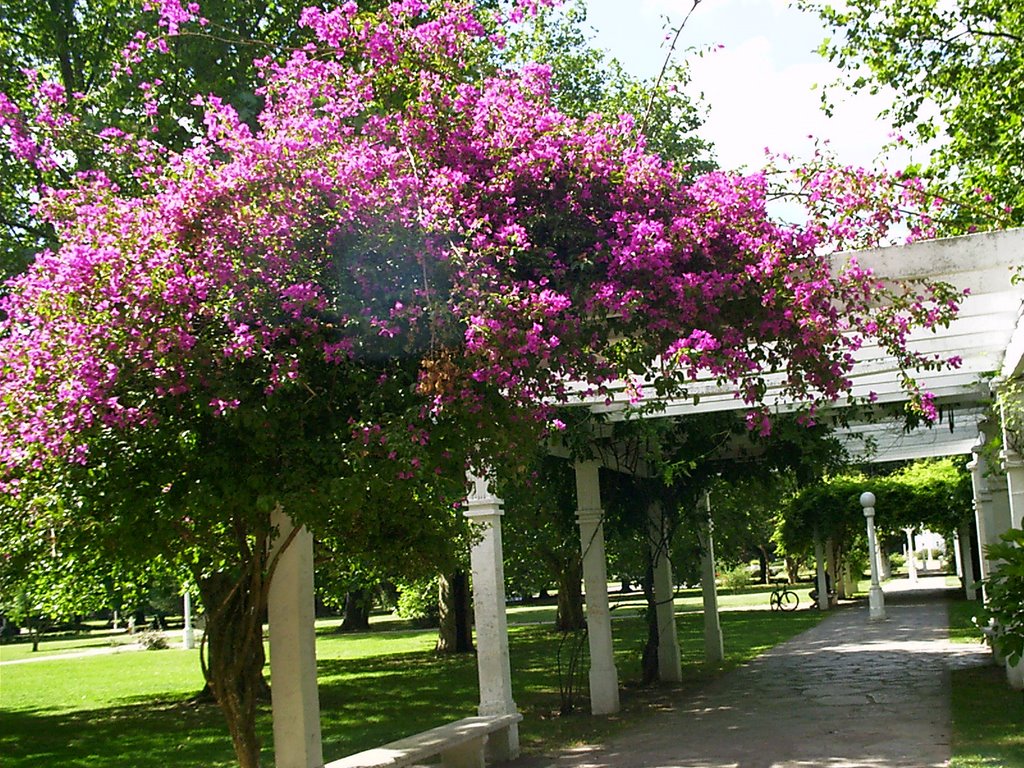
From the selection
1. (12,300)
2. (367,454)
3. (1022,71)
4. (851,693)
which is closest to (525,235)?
(367,454)

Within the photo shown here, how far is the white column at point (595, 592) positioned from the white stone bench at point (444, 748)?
8.04 feet

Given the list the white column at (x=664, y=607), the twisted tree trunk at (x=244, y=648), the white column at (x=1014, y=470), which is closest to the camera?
the twisted tree trunk at (x=244, y=648)

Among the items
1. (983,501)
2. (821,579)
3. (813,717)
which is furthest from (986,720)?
(821,579)

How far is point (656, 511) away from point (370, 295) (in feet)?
33.4

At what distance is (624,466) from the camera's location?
13375 mm

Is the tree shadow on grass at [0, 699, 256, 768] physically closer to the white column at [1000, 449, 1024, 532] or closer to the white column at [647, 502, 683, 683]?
the white column at [647, 502, 683, 683]

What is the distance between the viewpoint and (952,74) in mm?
14367

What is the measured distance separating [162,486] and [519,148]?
238 cm

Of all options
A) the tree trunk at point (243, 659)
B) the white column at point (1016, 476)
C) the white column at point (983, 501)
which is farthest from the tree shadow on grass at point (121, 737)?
the white column at point (983, 501)

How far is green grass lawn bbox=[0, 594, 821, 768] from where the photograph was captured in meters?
11.7

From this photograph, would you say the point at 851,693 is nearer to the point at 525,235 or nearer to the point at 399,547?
the point at 399,547

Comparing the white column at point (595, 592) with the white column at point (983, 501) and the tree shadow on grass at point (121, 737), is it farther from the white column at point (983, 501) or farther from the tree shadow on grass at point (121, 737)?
the white column at point (983, 501)

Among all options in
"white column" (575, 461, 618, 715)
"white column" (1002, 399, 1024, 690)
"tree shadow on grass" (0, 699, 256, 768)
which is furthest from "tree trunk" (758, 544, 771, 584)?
"white column" (1002, 399, 1024, 690)

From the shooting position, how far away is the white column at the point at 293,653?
6402mm
